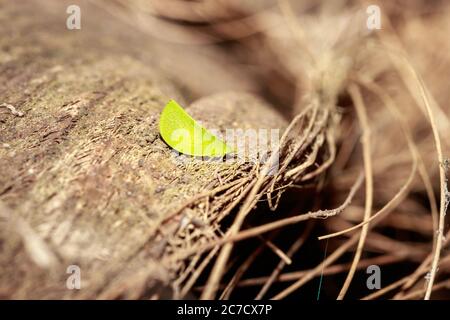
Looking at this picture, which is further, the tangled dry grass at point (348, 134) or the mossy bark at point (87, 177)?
the tangled dry grass at point (348, 134)

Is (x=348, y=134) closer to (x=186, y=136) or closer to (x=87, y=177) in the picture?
(x=186, y=136)

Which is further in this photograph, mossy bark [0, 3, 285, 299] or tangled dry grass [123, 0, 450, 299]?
tangled dry grass [123, 0, 450, 299]

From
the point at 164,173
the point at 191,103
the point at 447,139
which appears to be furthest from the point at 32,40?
the point at 447,139

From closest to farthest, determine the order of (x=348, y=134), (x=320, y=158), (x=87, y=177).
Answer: (x=87, y=177) < (x=320, y=158) < (x=348, y=134)

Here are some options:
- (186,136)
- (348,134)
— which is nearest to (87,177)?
(186,136)

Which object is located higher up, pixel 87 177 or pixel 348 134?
pixel 348 134

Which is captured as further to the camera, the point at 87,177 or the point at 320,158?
the point at 320,158

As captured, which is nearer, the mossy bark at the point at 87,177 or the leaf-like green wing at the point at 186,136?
the mossy bark at the point at 87,177

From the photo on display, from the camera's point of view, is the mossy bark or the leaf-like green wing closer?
the mossy bark

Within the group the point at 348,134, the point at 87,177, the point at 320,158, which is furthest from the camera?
the point at 348,134
